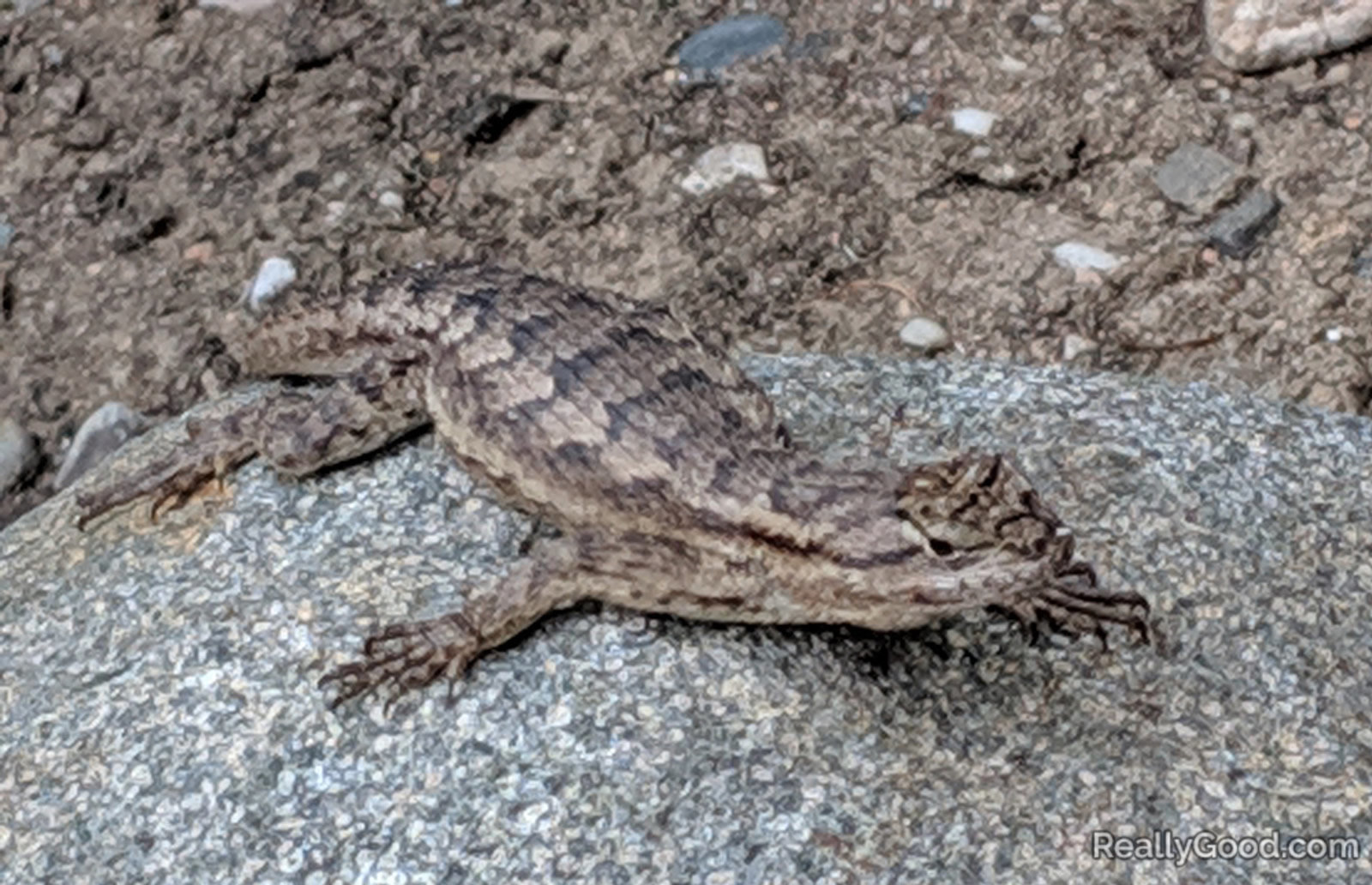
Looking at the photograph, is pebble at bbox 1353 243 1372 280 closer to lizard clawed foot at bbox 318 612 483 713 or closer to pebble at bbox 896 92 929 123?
pebble at bbox 896 92 929 123

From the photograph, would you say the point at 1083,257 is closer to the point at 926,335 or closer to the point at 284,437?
the point at 926,335

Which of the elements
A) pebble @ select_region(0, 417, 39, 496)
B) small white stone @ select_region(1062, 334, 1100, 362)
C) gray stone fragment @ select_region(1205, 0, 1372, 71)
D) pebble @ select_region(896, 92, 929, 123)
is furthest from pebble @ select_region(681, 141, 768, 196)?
pebble @ select_region(0, 417, 39, 496)

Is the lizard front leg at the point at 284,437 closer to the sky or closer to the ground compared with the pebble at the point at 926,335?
closer to the sky

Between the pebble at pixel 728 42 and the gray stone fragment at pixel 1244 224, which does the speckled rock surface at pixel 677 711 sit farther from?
the pebble at pixel 728 42

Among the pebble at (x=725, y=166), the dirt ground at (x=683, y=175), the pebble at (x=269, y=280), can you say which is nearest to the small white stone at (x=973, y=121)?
the dirt ground at (x=683, y=175)

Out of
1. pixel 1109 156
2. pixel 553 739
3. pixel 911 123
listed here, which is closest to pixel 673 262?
pixel 911 123

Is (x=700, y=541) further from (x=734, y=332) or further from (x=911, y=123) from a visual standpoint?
(x=911, y=123)
